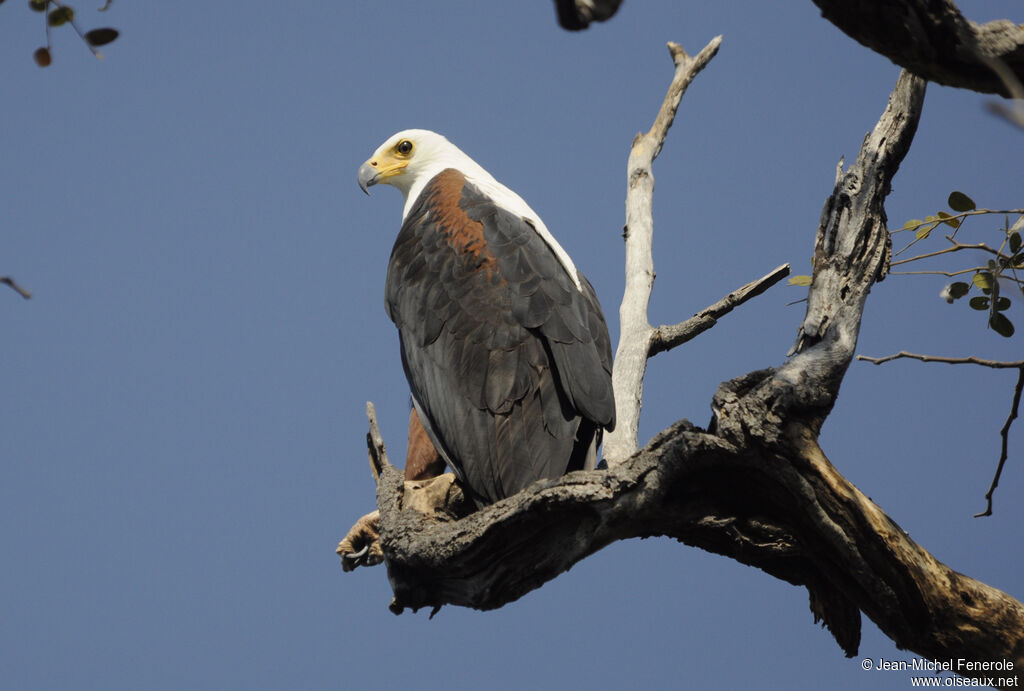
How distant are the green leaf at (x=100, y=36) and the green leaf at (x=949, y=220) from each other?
324 centimetres

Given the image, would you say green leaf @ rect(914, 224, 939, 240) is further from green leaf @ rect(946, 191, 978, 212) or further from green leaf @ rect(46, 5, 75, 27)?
green leaf @ rect(46, 5, 75, 27)

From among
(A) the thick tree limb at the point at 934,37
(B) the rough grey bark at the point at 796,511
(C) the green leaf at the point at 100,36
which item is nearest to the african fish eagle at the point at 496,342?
(B) the rough grey bark at the point at 796,511

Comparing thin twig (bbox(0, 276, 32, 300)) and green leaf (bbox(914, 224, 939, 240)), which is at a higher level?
green leaf (bbox(914, 224, 939, 240))

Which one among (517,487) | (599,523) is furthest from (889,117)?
(517,487)

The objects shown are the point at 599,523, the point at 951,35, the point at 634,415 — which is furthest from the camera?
the point at 634,415

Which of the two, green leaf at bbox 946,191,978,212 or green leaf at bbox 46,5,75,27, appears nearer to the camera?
green leaf at bbox 46,5,75,27

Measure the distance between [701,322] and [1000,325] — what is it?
1.38 meters

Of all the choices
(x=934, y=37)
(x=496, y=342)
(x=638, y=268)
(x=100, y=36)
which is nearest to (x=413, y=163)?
(x=638, y=268)

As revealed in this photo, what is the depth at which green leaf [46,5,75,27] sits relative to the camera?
2090 mm

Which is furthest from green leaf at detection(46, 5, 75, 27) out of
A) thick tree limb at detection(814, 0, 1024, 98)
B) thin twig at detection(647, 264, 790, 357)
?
thin twig at detection(647, 264, 790, 357)

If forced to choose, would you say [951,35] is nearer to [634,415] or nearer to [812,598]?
[812,598]

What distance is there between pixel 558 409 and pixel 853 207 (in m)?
1.48

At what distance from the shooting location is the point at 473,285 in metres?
4.35

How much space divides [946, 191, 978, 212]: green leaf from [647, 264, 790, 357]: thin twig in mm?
908
